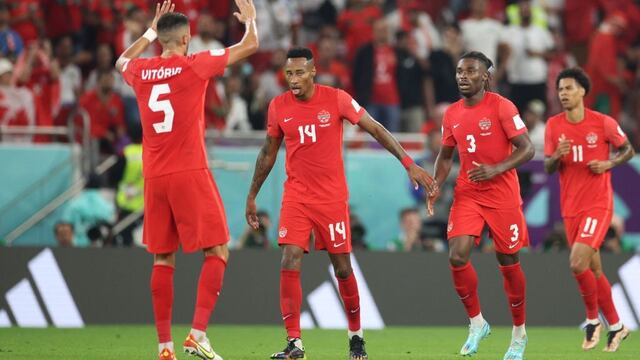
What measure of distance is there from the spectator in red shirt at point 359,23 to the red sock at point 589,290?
8984 millimetres

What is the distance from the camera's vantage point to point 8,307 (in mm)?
16938

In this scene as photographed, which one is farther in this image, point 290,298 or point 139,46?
point 290,298

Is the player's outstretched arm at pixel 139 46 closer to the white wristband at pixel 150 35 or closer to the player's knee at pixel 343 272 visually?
the white wristband at pixel 150 35

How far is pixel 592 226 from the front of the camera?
14.4 meters

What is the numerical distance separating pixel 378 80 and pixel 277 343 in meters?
7.94

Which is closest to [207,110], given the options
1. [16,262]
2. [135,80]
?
[16,262]

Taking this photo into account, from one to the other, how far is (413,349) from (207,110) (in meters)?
7.66

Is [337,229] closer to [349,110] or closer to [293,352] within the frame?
[349,110]

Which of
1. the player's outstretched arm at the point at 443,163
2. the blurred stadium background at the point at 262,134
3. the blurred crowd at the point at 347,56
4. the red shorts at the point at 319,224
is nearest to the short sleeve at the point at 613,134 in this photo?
the player's outstretched arm at the point at 443,163

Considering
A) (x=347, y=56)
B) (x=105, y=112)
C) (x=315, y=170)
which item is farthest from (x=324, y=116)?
(x=347, y=56)

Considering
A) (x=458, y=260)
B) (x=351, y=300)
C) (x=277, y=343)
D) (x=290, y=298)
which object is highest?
(x=458, y=260)

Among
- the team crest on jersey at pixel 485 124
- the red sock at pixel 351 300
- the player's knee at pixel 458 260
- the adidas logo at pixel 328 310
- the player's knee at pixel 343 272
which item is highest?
the team crest on jersey at pixel 485 124

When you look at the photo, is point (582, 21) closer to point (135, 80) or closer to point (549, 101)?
point (549, 101)

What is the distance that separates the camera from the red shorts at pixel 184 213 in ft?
35.4
